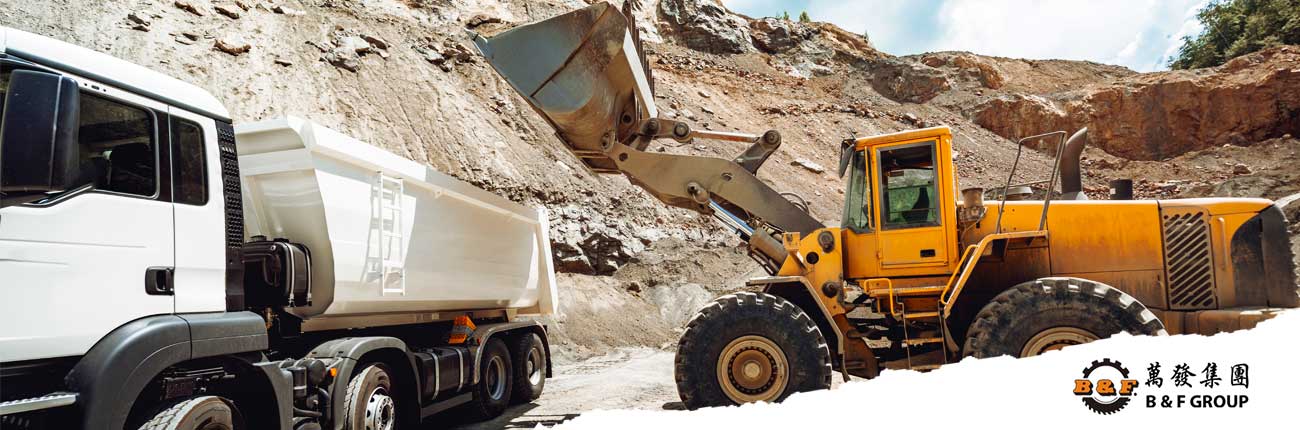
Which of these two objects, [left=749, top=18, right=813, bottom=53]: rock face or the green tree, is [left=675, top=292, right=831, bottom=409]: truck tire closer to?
[left=749, top=18, right=813, bottom=53]: rock face

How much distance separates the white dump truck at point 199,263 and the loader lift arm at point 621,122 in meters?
1.35

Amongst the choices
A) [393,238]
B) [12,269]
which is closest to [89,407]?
[12,269]

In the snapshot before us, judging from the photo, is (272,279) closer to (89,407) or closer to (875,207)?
(89,407)

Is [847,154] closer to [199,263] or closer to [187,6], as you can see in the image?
[199,263]

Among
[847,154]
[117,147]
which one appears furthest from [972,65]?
[117,147]

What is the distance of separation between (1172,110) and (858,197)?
3325 cm

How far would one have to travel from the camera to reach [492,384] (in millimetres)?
8477

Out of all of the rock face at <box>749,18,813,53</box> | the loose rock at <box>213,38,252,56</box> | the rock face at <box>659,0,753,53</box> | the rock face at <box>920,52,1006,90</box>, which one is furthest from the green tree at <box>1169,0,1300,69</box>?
the loose rock at <box>213,38,252,56</box>

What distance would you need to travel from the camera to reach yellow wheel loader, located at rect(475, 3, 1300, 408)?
6.11 m

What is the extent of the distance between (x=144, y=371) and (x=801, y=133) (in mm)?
27017

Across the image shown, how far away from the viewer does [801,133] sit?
2908 centimetres

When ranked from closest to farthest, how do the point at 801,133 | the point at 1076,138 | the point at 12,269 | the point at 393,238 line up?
1. the point at 12,269
2. the point at 393,238
3. the point at 1076,138
4. the point at 801,133

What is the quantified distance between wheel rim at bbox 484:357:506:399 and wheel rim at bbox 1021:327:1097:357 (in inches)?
211

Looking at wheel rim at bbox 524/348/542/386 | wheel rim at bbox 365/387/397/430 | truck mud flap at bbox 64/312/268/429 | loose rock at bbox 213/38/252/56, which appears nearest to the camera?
truck mud flap at bbox 64/312/268/429
